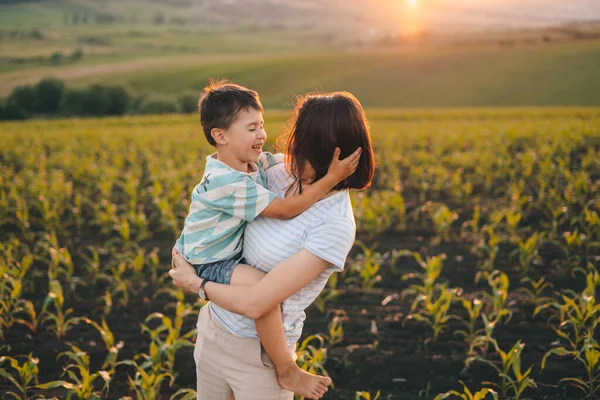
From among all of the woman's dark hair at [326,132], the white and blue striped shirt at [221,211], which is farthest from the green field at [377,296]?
the woman's dark hair at [326,132]

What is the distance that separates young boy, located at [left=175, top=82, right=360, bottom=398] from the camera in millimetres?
2143

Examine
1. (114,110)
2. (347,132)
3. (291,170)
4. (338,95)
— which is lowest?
(114,110)

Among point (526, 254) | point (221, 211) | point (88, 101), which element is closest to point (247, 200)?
point (221, 211)

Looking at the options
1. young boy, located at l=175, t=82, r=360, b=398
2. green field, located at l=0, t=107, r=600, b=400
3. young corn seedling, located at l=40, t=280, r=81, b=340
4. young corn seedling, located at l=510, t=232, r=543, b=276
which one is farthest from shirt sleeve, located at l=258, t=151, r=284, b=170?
young corn seedling, located at l=510, t=232, r=543, b=276

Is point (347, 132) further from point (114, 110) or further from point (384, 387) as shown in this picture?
point (114, 110)

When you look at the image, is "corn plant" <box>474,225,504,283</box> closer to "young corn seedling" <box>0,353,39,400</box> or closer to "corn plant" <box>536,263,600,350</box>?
"corn plant" <box>536,263,600,350</box>

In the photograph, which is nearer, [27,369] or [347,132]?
[347,132]

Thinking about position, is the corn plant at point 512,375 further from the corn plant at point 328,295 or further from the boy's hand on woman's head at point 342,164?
the boy's hand on woman's head at point 342,164

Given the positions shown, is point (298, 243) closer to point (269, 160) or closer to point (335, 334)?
point (269, 160)

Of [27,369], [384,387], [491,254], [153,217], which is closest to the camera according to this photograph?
[27,369]

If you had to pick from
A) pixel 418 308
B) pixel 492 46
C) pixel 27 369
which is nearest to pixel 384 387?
pixel 418 308

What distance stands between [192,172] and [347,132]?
8685 mm

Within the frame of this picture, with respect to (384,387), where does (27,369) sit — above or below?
above

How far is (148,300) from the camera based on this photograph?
5543mm
